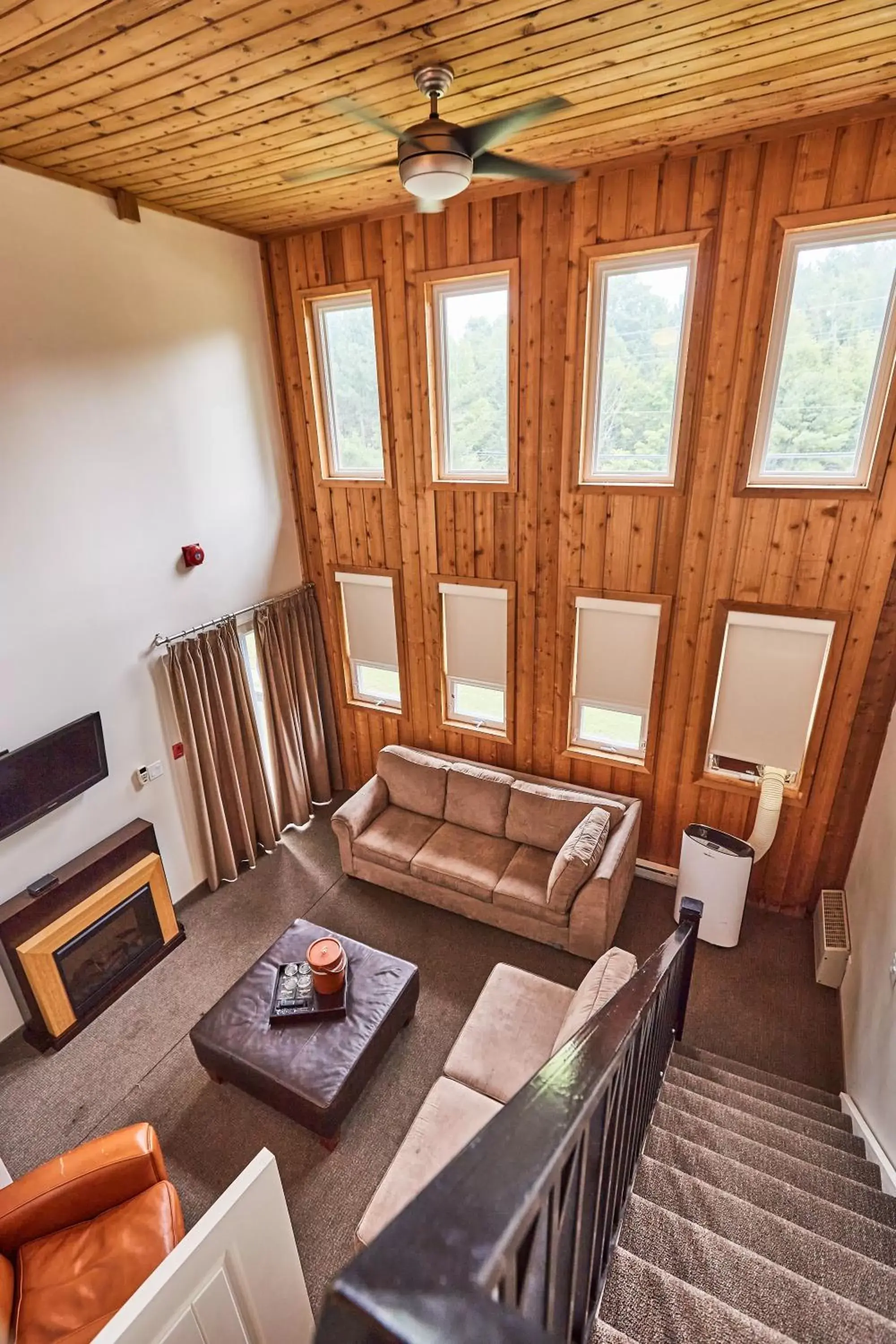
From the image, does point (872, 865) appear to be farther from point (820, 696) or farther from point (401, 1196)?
point (401, 1196)

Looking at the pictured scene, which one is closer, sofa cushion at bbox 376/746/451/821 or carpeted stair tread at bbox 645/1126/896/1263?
carpeted stair tread at bbox 645/1126/896/1263

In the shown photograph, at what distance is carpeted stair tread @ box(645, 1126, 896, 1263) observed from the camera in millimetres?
1974

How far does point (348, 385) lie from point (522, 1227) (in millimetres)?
5488

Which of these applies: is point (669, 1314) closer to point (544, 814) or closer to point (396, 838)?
point (544, 814)

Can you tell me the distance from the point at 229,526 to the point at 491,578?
2153 mm

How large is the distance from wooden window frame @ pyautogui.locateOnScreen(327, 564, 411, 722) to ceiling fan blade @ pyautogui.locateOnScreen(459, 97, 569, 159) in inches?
130

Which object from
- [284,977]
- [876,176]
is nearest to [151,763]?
[284,977]

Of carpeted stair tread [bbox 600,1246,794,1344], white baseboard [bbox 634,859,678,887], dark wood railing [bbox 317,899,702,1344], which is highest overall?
dark wood railing [bbox 317,899,702,1344]

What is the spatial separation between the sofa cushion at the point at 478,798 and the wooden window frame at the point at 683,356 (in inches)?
92.6

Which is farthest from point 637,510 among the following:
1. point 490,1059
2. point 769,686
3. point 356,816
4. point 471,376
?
point 490,1059

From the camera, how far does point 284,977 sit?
379cm

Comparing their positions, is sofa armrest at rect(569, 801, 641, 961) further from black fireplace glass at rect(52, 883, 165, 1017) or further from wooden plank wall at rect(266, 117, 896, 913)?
black fireplace glass at rect(52, 883, 165, 1017)

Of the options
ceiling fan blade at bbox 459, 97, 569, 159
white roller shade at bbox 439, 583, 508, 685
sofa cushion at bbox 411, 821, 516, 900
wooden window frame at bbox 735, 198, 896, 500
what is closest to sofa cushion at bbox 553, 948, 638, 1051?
sofa cushion at bbox 411, 821, 516, 900

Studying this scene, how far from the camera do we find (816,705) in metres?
4.18
